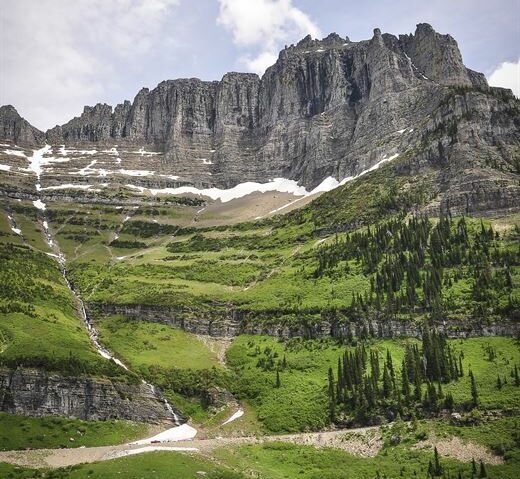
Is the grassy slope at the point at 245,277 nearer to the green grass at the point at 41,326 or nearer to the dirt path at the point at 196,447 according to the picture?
the green grass at the point at 41,326

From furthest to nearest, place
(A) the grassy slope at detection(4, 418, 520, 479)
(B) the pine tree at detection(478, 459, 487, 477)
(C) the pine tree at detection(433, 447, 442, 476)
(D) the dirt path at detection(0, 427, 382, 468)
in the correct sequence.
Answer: (D) the dirt path at detection(0, 427, 382, 468) → (C) the pine tree at detection(433, 447, 442, 476) → (A) the grassy slope at detection(4, 418, 520, 479) → (B) the pine tree at detection(478, 459, 487, 477)

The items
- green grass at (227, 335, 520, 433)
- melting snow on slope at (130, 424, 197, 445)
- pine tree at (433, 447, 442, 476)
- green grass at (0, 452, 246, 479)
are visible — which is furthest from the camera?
green grass at (227, 335, 520, 433)

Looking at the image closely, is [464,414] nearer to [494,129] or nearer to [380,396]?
[380,396]

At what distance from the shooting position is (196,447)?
7212 cm

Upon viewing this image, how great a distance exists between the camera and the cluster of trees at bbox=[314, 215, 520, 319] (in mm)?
110062

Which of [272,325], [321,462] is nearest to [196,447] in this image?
[321,462]

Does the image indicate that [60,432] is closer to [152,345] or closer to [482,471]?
[152,345]

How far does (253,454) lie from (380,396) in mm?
23986

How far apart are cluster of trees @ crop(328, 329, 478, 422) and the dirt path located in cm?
540

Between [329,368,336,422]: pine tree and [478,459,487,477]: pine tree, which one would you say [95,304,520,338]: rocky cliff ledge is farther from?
[478,459,487,477]: pine tree

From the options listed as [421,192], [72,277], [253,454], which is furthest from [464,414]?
A: [72,277]

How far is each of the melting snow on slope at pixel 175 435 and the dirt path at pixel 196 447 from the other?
2.81m

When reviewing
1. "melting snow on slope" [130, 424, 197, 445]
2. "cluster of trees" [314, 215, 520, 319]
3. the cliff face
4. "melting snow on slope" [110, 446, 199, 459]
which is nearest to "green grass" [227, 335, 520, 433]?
"cluster of trees" [314, 215, 520, 319]

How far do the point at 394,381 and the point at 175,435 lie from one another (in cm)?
3505
